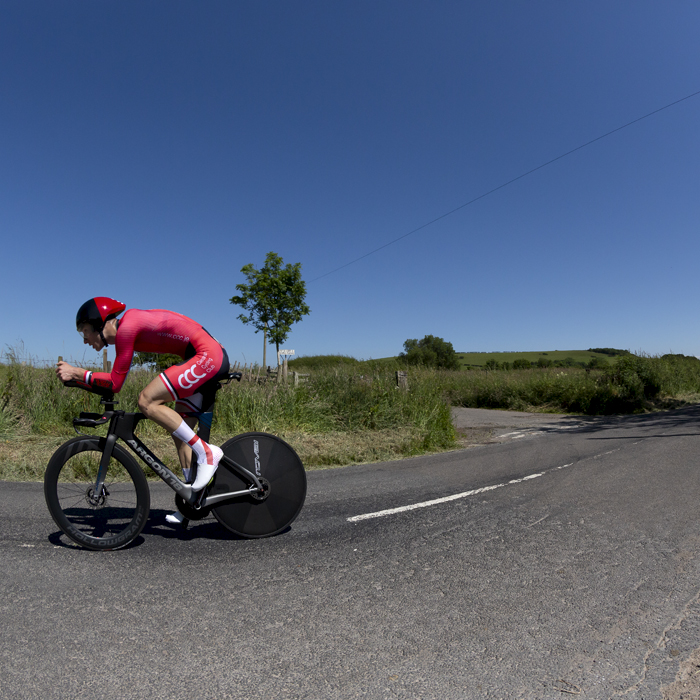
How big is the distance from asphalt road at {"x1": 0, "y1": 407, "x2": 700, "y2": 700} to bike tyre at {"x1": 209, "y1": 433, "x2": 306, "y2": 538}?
0.15 meters

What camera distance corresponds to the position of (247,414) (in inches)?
415

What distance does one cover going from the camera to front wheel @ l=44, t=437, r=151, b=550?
350cm

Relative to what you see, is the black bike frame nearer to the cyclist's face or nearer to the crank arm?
the crank arm

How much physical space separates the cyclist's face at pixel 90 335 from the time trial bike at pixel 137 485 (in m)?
0.31

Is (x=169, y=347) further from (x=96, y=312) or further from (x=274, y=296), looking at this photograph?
(x=274, y=296)

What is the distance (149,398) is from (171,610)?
Result: 143 cm

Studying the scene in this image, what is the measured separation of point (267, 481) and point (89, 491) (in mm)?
1289

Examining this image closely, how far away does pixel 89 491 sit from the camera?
3625 mm

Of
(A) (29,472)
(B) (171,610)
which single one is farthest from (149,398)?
(A) (29,472)

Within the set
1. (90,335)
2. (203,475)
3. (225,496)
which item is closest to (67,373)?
(90,335)

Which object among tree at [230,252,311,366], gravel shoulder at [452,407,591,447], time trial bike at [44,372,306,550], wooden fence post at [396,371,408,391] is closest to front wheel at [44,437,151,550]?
time trial bike at [44,372,306,550]

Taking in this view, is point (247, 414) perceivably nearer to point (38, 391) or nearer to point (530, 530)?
point (38, 391)

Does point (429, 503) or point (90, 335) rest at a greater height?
point (90, 335)

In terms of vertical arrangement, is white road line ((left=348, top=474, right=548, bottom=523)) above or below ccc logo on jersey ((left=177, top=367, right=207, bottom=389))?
below
